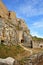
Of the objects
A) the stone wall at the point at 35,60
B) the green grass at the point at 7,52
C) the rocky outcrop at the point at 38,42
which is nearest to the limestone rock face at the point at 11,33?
the rocky outcrop at the point at 38,42

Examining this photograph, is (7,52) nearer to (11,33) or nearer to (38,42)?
(11,33)

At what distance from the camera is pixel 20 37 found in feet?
126

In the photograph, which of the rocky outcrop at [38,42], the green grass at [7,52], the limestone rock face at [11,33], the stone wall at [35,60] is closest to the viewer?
the stone wall at [35,60]

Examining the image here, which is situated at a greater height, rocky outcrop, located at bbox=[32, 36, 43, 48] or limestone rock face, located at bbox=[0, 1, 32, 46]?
limestone rock face, located at bbox=[0, 1, 32, 46]

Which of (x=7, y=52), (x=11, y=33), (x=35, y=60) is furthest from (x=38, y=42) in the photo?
(x=35, y=60)

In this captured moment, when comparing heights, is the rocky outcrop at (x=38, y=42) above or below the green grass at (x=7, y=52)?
above

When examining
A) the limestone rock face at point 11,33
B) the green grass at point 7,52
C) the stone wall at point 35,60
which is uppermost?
the limestone rock face at point 11,33

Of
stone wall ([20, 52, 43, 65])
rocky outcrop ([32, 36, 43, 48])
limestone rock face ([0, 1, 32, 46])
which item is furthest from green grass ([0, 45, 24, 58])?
stone wall ([20, 52, 43, 65])

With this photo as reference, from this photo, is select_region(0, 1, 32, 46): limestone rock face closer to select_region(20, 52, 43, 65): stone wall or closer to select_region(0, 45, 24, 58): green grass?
select_region(0, 45, 24, 58): green grass

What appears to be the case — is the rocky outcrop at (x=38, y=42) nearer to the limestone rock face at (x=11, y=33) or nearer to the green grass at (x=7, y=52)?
the limestone rock face at (x=11, y=33)

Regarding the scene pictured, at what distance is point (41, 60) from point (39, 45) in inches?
1327

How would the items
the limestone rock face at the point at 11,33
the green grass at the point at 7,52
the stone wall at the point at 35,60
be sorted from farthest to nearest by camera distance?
the limestone rock face at the point at 11,33, the green grass at the point at 7,52, the stone wall at the point at 35,60

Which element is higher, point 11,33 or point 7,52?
point 11,33

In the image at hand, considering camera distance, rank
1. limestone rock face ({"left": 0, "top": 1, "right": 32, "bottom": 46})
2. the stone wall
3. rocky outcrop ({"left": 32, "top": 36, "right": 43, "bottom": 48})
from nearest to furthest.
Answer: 1. the stone wall
2. limestone rock face ({"left": 0, "top": 1, "right": 32, "bottom": 46})
3. rocky outcrop ({"left": 32, "top": 36, "right": 43, "bottom": 48})
